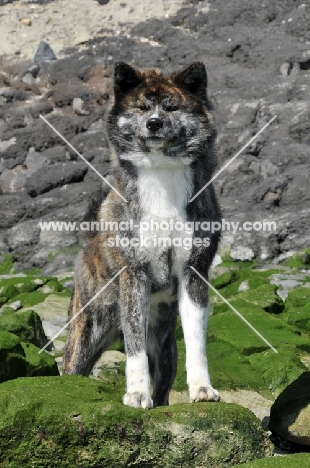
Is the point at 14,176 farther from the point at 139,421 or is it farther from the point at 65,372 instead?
the point at 139,421

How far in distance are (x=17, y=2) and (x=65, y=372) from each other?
3287cm

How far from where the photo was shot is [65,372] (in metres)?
8.67

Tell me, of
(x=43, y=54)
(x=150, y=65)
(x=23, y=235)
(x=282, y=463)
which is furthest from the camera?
(x=43, y=54)

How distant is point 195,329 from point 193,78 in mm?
2481

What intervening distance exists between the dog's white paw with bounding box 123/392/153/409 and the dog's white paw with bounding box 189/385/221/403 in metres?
0.45

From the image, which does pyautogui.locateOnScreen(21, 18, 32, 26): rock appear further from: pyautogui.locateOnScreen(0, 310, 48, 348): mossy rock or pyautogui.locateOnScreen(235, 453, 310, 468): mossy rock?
pyautogui.locateOnScreen(235, 453, 310, 468): mossy rock

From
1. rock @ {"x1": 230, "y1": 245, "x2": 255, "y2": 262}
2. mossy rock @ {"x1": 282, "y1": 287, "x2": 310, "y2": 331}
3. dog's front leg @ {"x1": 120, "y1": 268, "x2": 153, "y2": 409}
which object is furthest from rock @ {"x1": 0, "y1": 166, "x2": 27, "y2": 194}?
dog's front leg @ {"x1": 120, "y1": 268, "x2": 153, "y2": 409}

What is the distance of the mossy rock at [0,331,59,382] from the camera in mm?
8578

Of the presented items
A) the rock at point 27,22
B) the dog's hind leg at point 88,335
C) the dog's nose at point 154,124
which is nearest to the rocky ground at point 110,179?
the rock at point 27,22

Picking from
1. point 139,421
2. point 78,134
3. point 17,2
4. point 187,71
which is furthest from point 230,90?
point 139,421

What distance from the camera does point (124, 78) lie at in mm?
7840

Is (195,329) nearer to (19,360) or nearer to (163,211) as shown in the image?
(163,211)

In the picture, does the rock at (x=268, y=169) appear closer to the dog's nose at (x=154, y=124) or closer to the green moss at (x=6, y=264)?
the green moss at (x=6, y=264)

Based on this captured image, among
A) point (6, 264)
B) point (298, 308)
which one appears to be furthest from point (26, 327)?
point (6, 264)
